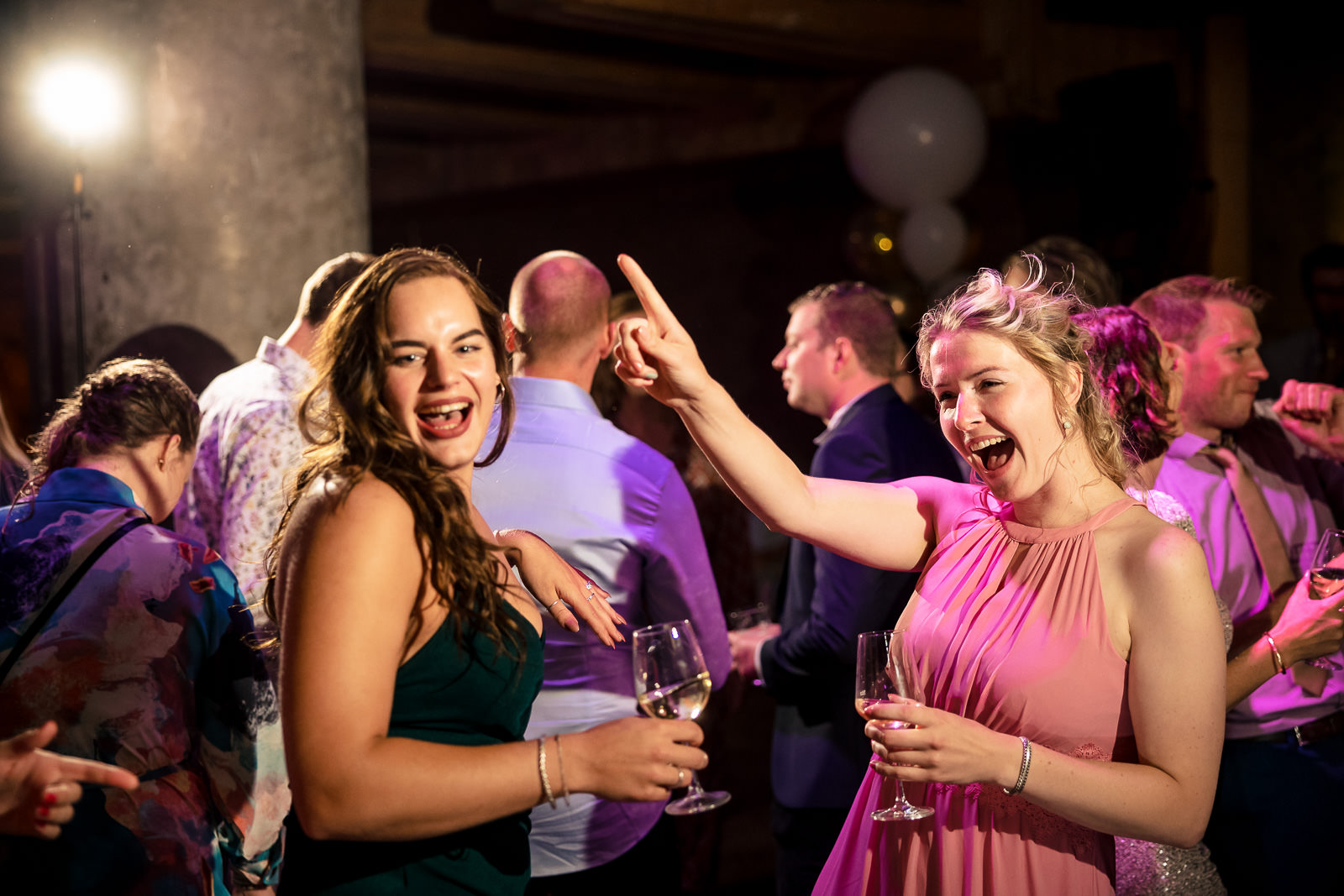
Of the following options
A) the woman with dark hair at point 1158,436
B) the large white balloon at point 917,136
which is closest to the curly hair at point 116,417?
the woman with dark hair at point 1158,436

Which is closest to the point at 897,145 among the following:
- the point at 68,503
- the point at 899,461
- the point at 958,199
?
the point at 958,199

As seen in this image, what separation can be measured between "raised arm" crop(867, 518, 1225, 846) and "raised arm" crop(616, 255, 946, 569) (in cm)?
41

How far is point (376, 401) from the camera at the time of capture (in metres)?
1.35

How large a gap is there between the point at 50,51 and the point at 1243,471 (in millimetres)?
3457

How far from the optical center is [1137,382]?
228cm

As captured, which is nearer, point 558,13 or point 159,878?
point 159,878

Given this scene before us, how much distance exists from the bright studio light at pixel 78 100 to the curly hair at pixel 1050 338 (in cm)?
264

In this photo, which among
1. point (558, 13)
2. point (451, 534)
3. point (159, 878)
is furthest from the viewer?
point (558, 13)

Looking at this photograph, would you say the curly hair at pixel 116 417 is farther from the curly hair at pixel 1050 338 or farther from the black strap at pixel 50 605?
the curly hair at pixel 1050 338

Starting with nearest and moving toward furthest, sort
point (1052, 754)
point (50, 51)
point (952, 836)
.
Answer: point (1052, 754), point (952, 836), point (50, 51)

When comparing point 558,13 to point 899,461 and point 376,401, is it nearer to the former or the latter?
point 899,461

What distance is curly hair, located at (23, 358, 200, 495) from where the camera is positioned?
2084 millimetres

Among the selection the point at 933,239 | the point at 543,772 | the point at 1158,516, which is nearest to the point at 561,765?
the point at 543,772

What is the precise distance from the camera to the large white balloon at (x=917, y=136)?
5141 mm
